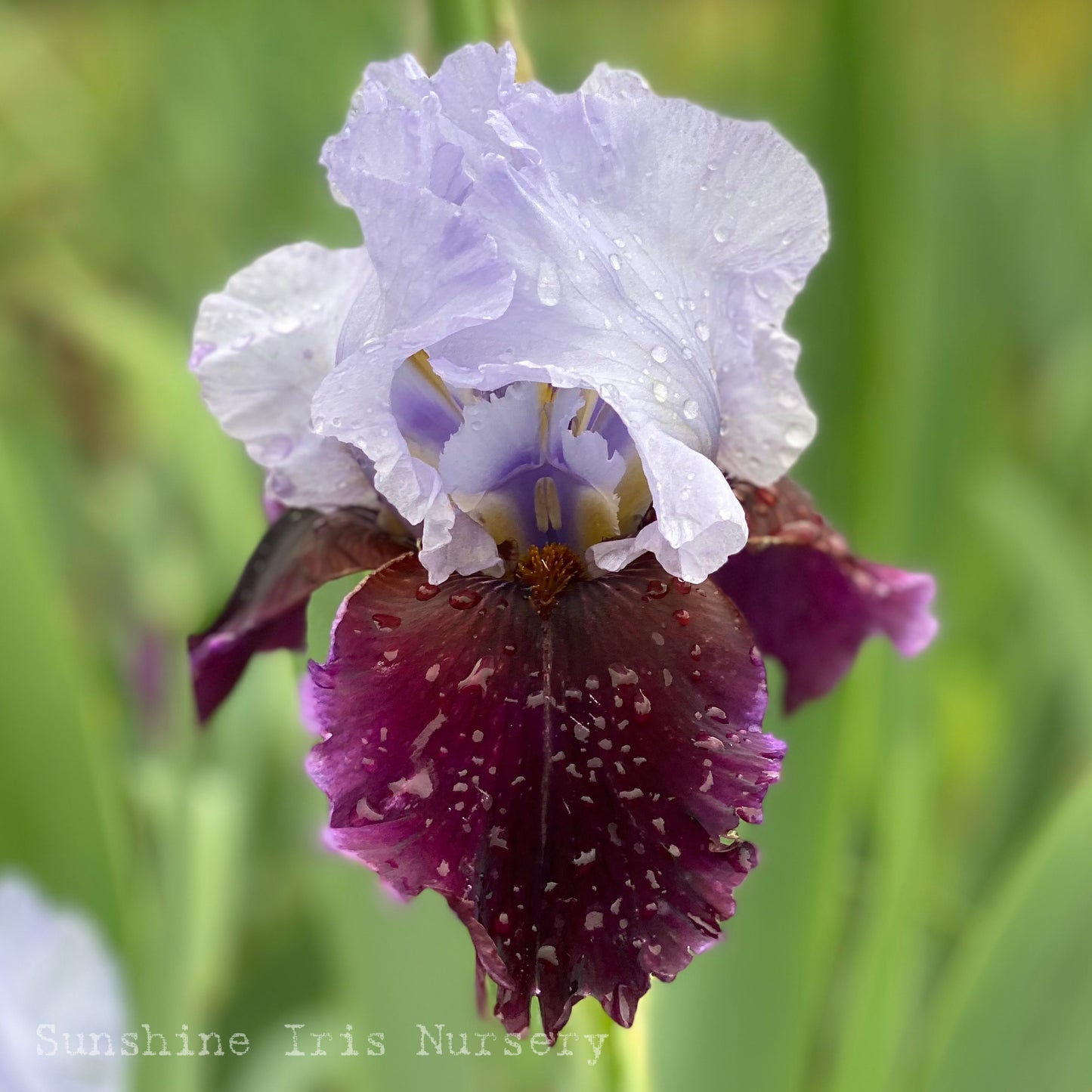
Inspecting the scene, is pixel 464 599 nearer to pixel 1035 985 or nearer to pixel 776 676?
pixel 776 676

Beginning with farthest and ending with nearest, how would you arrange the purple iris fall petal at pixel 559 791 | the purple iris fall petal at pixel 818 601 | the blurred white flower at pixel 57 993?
1. the blurred white flower at pixel 57 993
2. the purple iris fall petal at pixel 818 601
3. the purple iris fall petal at pixel 559 791

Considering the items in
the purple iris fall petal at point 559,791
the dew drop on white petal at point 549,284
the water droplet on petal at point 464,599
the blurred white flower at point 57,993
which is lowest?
the blurred white flower at point 57,993

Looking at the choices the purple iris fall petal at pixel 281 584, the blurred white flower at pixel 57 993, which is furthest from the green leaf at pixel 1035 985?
the blurred white flower at pixel 57 993

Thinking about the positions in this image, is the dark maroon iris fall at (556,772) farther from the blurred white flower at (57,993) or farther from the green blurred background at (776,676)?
the blurred white flower at (57,993)

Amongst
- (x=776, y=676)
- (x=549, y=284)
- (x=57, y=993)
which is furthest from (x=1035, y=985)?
(x=57, y=993)

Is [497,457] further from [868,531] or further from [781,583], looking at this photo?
[868,531]

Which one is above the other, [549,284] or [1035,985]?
[549,284]

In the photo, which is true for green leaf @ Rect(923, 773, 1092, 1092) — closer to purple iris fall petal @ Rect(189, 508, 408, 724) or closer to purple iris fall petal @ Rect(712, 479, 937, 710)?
purple iris fall petal @ Rect(712, 479, 937, 710)
